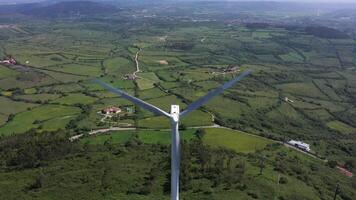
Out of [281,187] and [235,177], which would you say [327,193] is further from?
[235,177]

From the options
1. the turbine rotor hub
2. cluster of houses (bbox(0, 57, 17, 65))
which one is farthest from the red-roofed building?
cluster of houses (bbox(0, 57, 17, 65))

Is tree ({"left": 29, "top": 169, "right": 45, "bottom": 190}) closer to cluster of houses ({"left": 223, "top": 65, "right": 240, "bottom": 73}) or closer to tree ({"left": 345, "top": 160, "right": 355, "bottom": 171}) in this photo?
tree ({"left": 345, "top": 160, "right": 355, "bottom": 171})

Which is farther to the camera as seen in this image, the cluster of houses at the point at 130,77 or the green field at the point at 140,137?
the cluster of houses at the point at 130,77

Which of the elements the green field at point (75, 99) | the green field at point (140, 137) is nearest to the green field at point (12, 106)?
the green field at point (75, 99)

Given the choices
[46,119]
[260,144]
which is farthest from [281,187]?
[46,119]

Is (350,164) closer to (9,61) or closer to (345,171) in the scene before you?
(345,171)

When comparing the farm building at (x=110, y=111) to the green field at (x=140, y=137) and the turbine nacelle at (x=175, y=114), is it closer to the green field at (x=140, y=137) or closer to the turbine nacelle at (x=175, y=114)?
the green field at (x=140, y=137)

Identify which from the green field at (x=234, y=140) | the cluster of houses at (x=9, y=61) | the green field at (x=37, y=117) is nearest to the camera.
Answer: the green field at (x=234, y=140)

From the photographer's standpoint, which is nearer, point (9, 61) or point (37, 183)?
point (37, 183)

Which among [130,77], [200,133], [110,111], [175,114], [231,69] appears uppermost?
[175,114]

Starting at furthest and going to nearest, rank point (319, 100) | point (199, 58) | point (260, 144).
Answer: point (199, 58)
point (319, 100)
point (260, 144)

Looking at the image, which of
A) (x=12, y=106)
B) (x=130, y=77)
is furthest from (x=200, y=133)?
(x=130, y=77)
